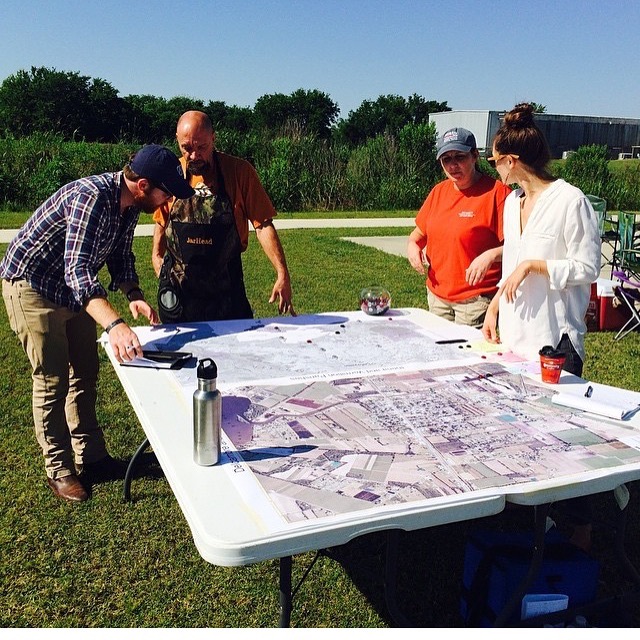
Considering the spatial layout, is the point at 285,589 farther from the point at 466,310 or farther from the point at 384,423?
the point at 466,310

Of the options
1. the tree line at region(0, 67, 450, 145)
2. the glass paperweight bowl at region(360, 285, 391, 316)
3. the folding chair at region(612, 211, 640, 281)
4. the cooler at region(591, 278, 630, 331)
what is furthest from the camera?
the tree line at region(0, 67, 450, 145)

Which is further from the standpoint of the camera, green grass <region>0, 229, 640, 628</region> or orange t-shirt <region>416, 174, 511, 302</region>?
orange t-shirt <region>416, 174, 511, 302</region>

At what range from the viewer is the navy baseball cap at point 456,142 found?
128 inches

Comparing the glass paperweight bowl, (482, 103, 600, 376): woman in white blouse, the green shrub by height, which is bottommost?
the glass paperweight bowl

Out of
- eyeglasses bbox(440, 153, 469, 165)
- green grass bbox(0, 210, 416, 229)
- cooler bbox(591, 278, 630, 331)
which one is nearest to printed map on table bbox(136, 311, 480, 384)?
eyeglasses bbox(440, 153, 469, 165)

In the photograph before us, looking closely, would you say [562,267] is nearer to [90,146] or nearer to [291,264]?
[291,264]

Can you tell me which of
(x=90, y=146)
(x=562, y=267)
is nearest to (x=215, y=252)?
(x=562, y=267)

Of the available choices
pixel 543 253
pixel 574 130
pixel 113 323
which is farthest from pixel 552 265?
pixel 574 130

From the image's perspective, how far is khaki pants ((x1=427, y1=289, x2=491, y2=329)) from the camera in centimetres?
343

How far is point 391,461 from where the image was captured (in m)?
1.78

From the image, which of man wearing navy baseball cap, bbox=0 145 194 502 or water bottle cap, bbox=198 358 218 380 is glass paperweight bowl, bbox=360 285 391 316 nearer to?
man wearing navy baseball cap, bbox=0 145 194 502

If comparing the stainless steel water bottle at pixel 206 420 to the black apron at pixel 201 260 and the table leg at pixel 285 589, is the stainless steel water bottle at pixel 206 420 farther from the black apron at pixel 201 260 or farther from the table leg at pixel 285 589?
the black apron at pixel 201 260

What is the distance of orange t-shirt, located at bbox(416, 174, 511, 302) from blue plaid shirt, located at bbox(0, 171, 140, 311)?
5.06 ft
